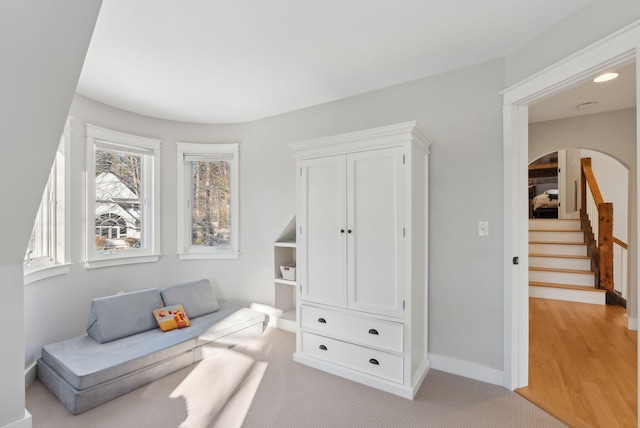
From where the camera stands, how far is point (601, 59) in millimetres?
1611

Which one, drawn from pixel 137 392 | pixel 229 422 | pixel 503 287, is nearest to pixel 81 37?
pixel 229 422

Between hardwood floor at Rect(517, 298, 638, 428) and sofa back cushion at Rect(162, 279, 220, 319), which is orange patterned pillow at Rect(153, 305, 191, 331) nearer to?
sofa back cushion at Rect(162, 279, 220, 319)

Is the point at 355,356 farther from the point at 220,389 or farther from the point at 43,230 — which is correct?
the point at 43,230

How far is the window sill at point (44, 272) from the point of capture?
2314 millimetres

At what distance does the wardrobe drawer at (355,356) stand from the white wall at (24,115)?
1748 millimetres

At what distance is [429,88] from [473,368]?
222 cm

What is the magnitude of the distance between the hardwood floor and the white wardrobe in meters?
0.85

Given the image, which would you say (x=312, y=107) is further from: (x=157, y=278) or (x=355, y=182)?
(x=157, y=278)

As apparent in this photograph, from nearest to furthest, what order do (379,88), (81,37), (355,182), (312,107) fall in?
(81,37), (355,182), (379,88), (312,107)

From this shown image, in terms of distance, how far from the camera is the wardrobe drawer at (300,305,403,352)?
2.22m

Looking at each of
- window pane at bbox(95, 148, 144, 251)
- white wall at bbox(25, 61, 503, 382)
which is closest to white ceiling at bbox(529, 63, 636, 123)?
white wall at bbox(25, 61, 503, 382)

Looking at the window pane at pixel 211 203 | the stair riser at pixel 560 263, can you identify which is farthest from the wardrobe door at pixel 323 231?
the stair riser at pixel 560 263

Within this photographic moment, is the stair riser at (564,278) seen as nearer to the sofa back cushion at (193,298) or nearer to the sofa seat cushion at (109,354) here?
the sofa back cushion at (193,298)

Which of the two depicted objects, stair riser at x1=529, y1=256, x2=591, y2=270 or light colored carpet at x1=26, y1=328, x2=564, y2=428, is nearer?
light colored carpet at x1=26, y1=328, x2=564, y2=428
